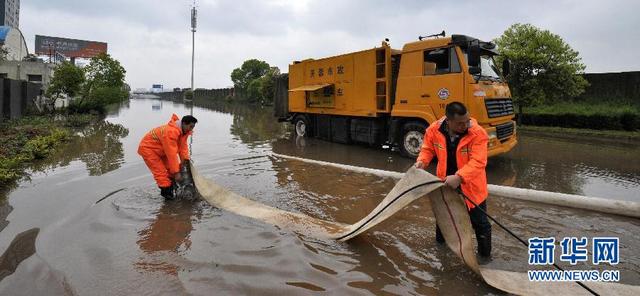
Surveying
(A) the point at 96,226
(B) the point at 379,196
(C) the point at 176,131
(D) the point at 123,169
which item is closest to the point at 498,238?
(B) the point at 379,196

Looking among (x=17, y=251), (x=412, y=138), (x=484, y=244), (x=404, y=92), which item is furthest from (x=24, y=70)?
(x=484, y=244)

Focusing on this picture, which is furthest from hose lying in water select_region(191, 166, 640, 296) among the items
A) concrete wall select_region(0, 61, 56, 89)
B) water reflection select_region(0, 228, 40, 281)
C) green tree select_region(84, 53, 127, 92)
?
concrete wall select_region(0, 61, 56, 89)

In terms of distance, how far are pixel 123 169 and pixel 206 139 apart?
5.12 m

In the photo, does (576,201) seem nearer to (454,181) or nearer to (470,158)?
(470,158)

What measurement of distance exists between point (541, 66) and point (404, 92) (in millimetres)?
9424

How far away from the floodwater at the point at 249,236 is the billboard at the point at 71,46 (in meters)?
62.8

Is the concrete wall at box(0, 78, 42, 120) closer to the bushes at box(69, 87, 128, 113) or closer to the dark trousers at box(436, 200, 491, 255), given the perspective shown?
the bushes at box(69, 87, 128, 113)

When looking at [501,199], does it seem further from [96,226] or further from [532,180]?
[96,226]

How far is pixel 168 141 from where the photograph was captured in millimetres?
5191

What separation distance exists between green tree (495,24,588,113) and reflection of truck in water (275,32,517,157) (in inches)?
284

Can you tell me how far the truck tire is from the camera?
1302 centimetres

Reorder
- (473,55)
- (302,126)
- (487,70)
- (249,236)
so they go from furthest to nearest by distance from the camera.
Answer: (302,126) < (487,70) < (473,55) < (249,236)

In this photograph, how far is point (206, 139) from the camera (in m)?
12.9

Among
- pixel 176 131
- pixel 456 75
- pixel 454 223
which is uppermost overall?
pixel 456 75
